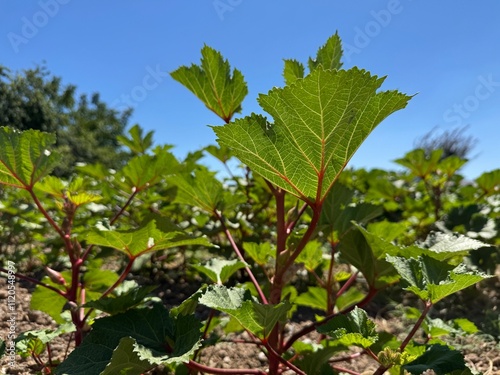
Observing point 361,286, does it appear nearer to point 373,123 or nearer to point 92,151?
point 373,123

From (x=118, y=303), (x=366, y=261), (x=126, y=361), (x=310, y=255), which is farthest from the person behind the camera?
(x=310, y=255)

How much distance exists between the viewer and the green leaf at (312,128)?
873 mm

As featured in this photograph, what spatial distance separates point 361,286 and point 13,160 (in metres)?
2.73

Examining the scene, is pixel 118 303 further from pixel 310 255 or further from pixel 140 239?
pixel 310 255

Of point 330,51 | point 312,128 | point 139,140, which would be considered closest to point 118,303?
point 312,128

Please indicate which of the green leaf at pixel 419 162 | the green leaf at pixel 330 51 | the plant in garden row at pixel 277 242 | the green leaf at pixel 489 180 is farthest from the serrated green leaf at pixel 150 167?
the green leaf at pixel 489 180

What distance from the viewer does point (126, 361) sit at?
1.05 meters

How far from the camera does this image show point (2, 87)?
22766 millimetres

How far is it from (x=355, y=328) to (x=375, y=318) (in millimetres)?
1889

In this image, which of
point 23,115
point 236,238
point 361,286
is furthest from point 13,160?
point 23,115

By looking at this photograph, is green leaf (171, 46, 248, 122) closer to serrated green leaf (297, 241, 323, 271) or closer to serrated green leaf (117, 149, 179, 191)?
serrated green leaf (117, 149, 179, 191)

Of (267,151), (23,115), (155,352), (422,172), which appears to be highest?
(23,115)

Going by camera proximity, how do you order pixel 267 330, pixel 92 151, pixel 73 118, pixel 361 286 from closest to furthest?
pixel 267 330
pixel 361 286
pixel 92 151
pixel 73 118

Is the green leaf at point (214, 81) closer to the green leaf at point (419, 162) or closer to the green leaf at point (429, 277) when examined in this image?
the green leaf at point (429, 277)
